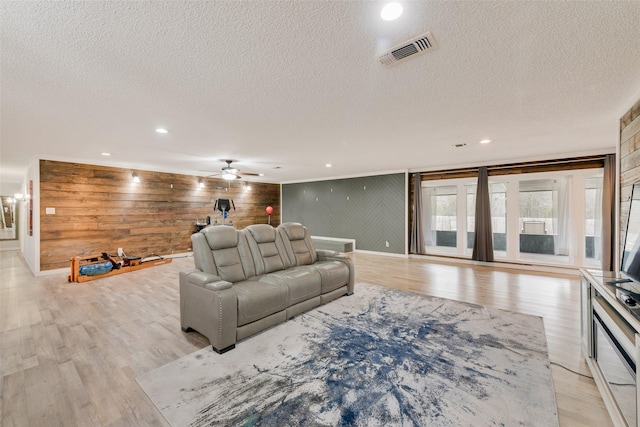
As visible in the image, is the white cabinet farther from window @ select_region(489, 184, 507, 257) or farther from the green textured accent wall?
the green textured accent wall

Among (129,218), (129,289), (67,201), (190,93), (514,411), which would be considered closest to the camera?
(514,411)

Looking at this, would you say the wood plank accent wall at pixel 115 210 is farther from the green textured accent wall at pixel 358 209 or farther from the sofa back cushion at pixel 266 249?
the sofa back cushion at pixel 266 249

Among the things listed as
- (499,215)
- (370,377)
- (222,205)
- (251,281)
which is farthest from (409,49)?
(222,205)

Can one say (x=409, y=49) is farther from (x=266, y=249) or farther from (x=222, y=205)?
(x=222, y=205)

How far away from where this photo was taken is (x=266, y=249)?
3.82 metres

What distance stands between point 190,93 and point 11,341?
3150 millimetres

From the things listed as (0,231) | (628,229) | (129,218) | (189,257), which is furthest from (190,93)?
(0,231)

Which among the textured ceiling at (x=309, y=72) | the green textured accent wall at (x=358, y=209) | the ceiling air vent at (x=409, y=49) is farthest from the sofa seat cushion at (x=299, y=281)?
the green textured accent wall at (x=358, y=209)

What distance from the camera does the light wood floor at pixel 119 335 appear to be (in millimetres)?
1805

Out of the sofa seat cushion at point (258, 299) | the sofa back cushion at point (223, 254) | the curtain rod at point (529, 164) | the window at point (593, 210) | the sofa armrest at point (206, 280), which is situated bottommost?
the sofa seat cushion at point (258, 299)

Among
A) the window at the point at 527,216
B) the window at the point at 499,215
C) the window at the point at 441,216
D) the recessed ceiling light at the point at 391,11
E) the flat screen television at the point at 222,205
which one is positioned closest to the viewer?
the recessed ceiling light at the point at 391,11

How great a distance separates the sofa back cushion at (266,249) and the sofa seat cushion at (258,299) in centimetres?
47

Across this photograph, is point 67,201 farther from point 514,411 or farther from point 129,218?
point 514,411

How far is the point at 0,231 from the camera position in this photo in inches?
415
